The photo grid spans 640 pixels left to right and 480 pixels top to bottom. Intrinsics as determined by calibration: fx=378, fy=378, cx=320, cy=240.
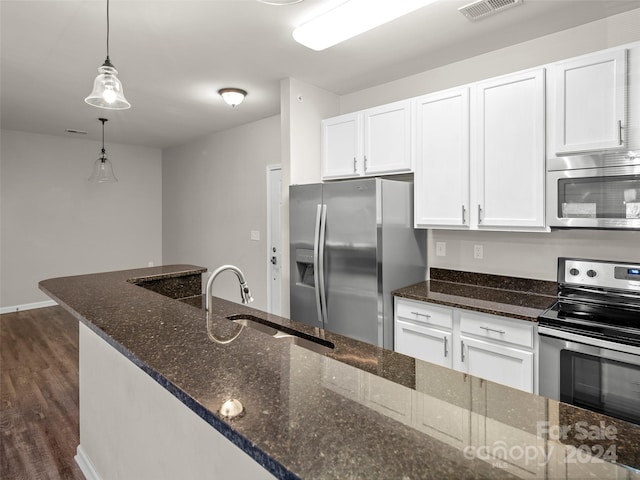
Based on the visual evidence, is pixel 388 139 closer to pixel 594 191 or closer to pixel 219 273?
pixel 594 191

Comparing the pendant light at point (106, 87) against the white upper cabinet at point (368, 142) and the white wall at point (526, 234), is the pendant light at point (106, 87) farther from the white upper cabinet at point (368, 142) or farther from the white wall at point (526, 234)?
the white wall at point (526, 234)

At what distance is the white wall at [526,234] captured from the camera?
7.72ft

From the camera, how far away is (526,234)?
8.96 ft

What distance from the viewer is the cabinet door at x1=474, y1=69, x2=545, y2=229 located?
2.35 meters

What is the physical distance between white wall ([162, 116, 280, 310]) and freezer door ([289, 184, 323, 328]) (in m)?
1.77

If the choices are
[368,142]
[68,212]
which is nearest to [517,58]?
[368,142]

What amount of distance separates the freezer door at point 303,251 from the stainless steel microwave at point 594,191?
160cm

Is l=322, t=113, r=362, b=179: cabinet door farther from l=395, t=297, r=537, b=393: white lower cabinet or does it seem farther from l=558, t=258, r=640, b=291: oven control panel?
l=558, t=258, r=640, b=291: oven control panel

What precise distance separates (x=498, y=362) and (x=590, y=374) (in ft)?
1.64

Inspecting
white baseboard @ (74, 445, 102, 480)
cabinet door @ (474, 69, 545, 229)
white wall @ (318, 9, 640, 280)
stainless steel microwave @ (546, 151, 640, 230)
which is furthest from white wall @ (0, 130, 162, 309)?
stainless steel microwave @ (546, 151, 640, 230)

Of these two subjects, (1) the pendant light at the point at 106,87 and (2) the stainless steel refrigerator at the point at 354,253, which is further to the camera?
(2) the stainless steel refrigerator at the point at 354,253

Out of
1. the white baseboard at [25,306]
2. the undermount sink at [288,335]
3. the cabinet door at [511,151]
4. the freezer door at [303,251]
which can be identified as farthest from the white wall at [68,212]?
the cabinet door at [511,151]

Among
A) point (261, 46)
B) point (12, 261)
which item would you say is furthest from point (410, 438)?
A: point (12, 261)

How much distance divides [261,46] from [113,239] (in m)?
5.12
